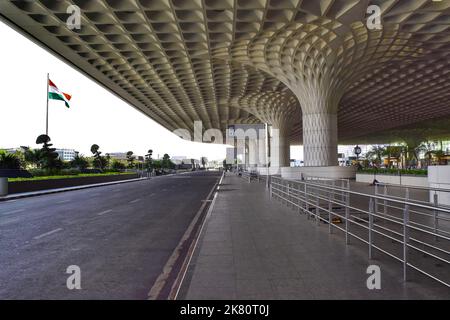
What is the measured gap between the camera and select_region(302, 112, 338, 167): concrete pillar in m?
30.4

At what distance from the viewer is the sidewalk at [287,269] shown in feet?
14.1

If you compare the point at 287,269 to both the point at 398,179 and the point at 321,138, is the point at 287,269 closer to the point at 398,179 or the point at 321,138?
the point at 398,179

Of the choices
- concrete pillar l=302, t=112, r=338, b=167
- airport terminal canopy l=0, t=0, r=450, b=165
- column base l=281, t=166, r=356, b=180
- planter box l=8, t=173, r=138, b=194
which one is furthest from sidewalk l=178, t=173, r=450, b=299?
concrete pillar l=302, t=112, r=338, b=167

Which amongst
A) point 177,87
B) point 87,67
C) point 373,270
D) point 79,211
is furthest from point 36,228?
point 177,87

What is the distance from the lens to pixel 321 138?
30.5 meters

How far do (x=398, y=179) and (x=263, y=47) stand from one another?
1461 cm

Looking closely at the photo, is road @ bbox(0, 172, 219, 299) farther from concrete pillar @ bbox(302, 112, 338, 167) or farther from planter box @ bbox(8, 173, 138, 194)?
concrete pillar @ bbox(302, 112, 338, 167)

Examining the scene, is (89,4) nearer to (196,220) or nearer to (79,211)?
(79,211)

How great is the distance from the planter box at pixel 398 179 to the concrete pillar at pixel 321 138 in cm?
348

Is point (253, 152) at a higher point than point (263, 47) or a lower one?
lower

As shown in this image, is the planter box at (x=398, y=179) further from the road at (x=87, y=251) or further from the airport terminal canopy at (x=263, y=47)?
the road at (x=87, y=251)

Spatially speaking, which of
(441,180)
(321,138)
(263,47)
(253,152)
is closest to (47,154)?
(263,47)

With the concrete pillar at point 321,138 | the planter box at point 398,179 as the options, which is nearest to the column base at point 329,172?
the concrete pillar at point 321,138

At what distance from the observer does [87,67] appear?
34031mm
